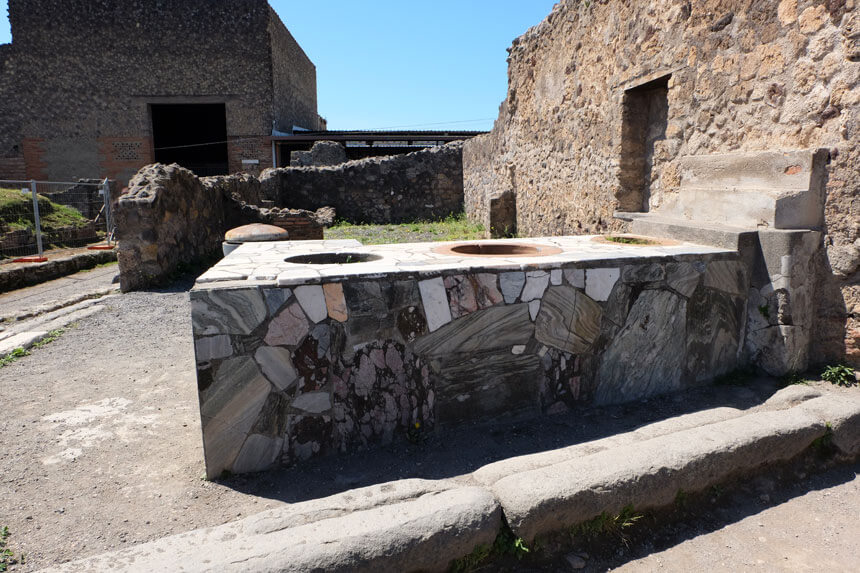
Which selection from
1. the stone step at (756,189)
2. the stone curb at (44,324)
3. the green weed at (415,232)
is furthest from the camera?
the green weed at (415,232)

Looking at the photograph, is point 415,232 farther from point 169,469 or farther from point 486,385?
point 169,469

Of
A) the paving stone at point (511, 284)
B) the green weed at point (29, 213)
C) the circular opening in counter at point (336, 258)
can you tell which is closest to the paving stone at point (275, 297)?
the circular opening in counter at point (336, 258)

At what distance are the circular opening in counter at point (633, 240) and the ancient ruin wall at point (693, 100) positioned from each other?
83 centimetres

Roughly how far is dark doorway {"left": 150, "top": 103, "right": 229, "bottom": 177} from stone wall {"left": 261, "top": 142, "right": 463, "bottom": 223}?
805 cm

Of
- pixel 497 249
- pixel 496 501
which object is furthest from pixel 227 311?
pixel 497 249

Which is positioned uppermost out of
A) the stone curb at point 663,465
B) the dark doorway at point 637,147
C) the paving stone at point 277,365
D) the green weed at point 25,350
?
the dark doorway at point 637,147

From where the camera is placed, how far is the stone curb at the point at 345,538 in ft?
5.36

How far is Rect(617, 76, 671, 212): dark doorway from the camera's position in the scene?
5219 mm

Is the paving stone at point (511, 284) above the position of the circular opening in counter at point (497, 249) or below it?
below

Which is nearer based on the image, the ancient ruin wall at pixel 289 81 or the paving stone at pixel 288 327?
the paving stone at pixel 288 327

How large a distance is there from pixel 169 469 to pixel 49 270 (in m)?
7.64

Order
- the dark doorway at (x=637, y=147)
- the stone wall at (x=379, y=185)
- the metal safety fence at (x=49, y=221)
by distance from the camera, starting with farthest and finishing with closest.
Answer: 1. the stone wall at (x=379, y=185)
2. the metal safety fence at (x=49, y=221)
3. the dark doorway at (x=637, y=147)

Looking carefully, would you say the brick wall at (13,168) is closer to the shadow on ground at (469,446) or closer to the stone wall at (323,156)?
the stone wall at (323,156)

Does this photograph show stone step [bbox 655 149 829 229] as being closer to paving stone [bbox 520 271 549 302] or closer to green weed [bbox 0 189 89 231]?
paving stone [bbox 520 271 549 302]
